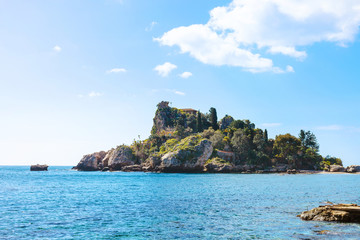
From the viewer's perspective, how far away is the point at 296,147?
139 metres

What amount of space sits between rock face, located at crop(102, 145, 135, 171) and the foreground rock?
14568 cm

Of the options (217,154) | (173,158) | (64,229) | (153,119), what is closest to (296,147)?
(217,154)

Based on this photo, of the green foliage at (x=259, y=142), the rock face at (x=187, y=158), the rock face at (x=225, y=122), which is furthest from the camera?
the rock face at (x=225, y=122)

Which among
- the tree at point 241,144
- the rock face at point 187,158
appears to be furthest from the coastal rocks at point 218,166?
the tree at point 241,144

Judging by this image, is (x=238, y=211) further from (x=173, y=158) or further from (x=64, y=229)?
(x=173, y=158)

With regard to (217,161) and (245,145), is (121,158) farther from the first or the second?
(245,145)

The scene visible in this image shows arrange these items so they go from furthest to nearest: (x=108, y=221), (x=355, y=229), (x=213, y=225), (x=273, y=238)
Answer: (x=108, y=221)
(x=213, y=225)
(x=355, y=229)
(x=273, y=238)

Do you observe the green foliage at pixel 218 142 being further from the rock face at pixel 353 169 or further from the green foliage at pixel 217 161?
the rock face at pixel 353 169

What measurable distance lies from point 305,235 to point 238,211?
11.6 metres

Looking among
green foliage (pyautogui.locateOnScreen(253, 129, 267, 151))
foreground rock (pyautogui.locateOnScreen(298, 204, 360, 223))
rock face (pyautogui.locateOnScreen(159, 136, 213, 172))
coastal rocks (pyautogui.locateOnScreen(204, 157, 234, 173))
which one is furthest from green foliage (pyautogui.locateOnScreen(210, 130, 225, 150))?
foreground rock (pyautogui.locateOnScreen(298, 204, 360, 223))

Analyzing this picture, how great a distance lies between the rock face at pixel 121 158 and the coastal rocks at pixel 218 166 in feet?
174

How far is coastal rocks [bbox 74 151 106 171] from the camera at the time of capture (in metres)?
183

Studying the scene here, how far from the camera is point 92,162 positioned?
7205 inches

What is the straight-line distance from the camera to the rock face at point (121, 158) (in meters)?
166
